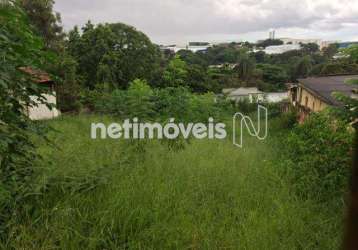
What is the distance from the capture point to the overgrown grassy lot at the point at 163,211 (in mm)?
2154

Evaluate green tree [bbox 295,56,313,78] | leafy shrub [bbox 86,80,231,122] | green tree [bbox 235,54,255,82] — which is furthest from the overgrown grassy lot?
green tree [bbox 235,54,255,82]

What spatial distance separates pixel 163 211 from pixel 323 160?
1.97 m

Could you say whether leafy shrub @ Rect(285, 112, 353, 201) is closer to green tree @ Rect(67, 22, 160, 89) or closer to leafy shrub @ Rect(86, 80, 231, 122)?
leafy shrub @ Rect(86, 80, 231, 122)

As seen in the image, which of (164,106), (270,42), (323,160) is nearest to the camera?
(323,160)

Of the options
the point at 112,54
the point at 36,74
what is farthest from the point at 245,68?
the point at 36,74

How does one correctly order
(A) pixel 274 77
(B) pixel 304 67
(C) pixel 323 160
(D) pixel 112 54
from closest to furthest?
(C) pixel 323 160 → (D) pixel 112 54 → (B) pixel 304 67 → (A) pixel 274 77

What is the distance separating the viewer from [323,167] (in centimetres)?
328

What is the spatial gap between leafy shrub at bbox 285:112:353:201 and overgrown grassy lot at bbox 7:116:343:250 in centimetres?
22

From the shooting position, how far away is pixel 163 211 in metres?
2.49

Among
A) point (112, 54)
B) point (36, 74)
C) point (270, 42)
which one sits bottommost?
point (36, 74)

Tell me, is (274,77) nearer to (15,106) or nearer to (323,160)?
(323,160)

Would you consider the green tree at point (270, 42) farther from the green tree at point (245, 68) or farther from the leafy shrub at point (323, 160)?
the leafy shrub at point (323, 160)

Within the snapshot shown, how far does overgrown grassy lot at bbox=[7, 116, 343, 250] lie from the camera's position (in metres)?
2.15

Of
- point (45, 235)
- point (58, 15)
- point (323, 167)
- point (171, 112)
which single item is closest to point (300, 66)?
point (58, 15)
